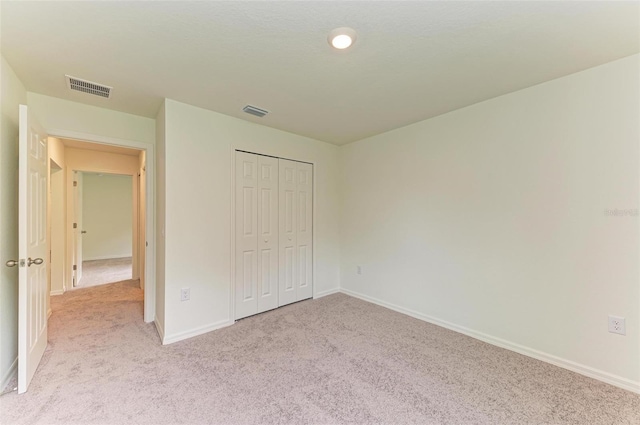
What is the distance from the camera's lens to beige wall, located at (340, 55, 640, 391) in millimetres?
Answer: 1915

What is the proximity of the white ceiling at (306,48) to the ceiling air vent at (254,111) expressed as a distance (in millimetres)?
130

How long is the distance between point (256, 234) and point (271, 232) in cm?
22

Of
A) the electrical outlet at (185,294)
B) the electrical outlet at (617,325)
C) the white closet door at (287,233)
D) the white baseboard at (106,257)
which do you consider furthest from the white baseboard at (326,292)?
the white baseboard at (106,257)

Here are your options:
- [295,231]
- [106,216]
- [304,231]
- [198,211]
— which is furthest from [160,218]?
[106,216]

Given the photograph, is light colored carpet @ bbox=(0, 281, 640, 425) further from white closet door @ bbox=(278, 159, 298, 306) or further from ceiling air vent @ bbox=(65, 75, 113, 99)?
ceiling air vent @ bbox=(65, 75, 113, 99)

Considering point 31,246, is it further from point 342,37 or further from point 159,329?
point 342,37

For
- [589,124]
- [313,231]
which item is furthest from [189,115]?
[589,124]

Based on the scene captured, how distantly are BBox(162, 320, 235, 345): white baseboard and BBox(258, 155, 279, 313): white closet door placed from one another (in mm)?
493

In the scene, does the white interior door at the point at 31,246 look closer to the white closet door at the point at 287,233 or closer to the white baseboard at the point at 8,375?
the white baseboard at the point at 8,375

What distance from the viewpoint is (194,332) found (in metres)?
2.67

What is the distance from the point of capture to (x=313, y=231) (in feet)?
12.8

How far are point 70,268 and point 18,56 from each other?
3.67 m

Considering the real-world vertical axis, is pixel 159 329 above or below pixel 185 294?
below

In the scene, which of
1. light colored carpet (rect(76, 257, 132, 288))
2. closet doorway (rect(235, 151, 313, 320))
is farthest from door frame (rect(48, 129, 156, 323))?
light colored carpet (rect(76, 257, 132, 288))
